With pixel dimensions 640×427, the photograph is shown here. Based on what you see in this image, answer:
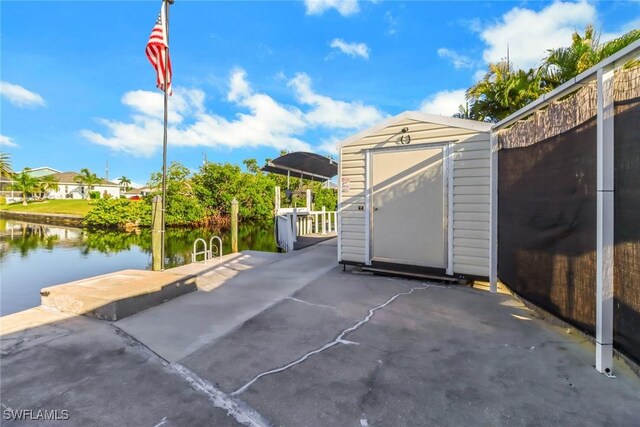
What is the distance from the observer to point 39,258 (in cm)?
891

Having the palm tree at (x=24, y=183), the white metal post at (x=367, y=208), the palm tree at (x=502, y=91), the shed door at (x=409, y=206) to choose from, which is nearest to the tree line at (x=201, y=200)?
the palm tree at (x=502, y=91)

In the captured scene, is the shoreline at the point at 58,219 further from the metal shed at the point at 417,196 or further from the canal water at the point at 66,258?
the metal shed at the point at 417,196

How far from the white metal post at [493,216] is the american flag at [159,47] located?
485 centimetres

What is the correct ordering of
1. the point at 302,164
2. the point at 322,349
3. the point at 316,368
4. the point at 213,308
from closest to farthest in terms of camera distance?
1. the point at 316,368
2. the point at 322,349
3. the point at 213,308
4. the point at 302,164

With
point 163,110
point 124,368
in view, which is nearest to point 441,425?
point 124,368

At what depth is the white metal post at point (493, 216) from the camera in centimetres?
362

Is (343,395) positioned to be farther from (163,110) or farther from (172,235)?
(172,235)

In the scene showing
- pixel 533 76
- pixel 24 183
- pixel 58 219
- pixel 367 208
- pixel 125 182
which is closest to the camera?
pixel 367 208

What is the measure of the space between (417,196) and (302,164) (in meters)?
4.69

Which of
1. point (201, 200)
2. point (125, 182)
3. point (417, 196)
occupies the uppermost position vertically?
point (125, 182)

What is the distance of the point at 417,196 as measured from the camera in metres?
4.16

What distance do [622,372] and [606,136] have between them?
1.44 meters

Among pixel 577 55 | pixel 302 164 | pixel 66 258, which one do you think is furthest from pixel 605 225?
pixel 66 258

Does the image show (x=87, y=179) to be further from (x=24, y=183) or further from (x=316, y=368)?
(x=316, y=368)
